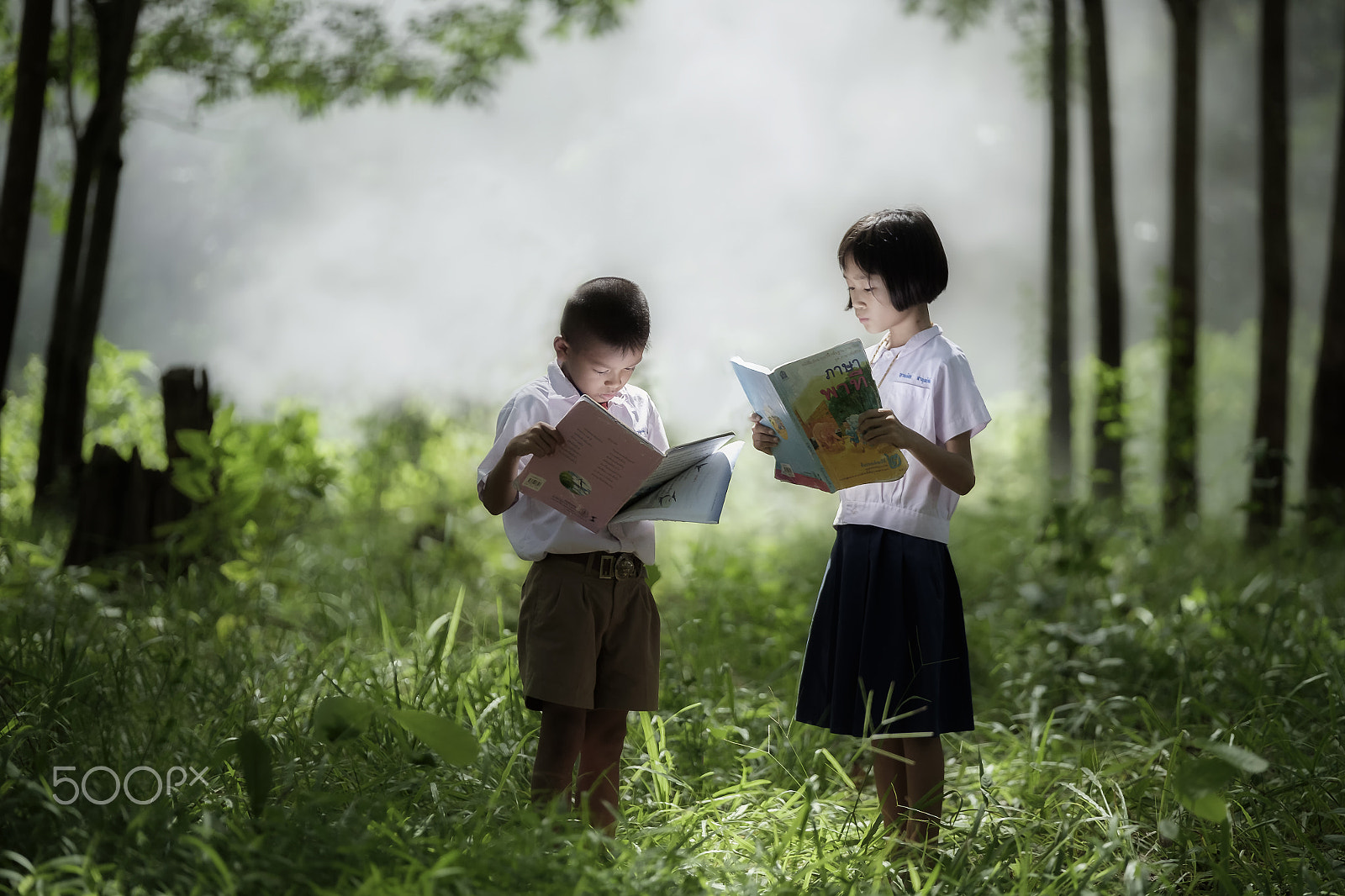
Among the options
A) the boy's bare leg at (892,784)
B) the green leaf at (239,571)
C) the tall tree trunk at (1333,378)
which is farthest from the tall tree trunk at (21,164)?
the tall tree trunk at (1333,378)

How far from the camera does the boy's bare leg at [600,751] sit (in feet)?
6.49

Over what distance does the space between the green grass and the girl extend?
0.45 ft

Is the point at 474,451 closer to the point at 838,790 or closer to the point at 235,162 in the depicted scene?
the point at 838,790

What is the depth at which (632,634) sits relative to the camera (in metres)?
1.95

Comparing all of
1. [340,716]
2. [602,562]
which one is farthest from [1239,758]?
[340,716]

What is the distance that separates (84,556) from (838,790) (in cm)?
332

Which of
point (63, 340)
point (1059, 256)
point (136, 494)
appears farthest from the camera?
point (1059, 256)

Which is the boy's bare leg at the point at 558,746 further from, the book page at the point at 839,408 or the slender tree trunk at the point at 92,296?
the slender tree trunk at the point at 92,296

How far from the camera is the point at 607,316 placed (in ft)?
6.20

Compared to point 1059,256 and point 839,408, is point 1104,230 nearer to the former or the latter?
point 1059,256

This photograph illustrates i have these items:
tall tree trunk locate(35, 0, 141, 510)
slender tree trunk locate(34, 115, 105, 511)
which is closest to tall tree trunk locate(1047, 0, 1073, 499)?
tall tree trunk locate(35, 0, 141, 510)

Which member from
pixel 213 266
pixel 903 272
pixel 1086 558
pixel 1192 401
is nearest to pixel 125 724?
pixel 903 272

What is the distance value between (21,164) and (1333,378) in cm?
650

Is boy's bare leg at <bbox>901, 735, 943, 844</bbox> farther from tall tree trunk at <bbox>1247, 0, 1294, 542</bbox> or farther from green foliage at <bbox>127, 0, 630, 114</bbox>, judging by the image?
green foliage at <bbox>127, 0, 630, 114</bbox>
